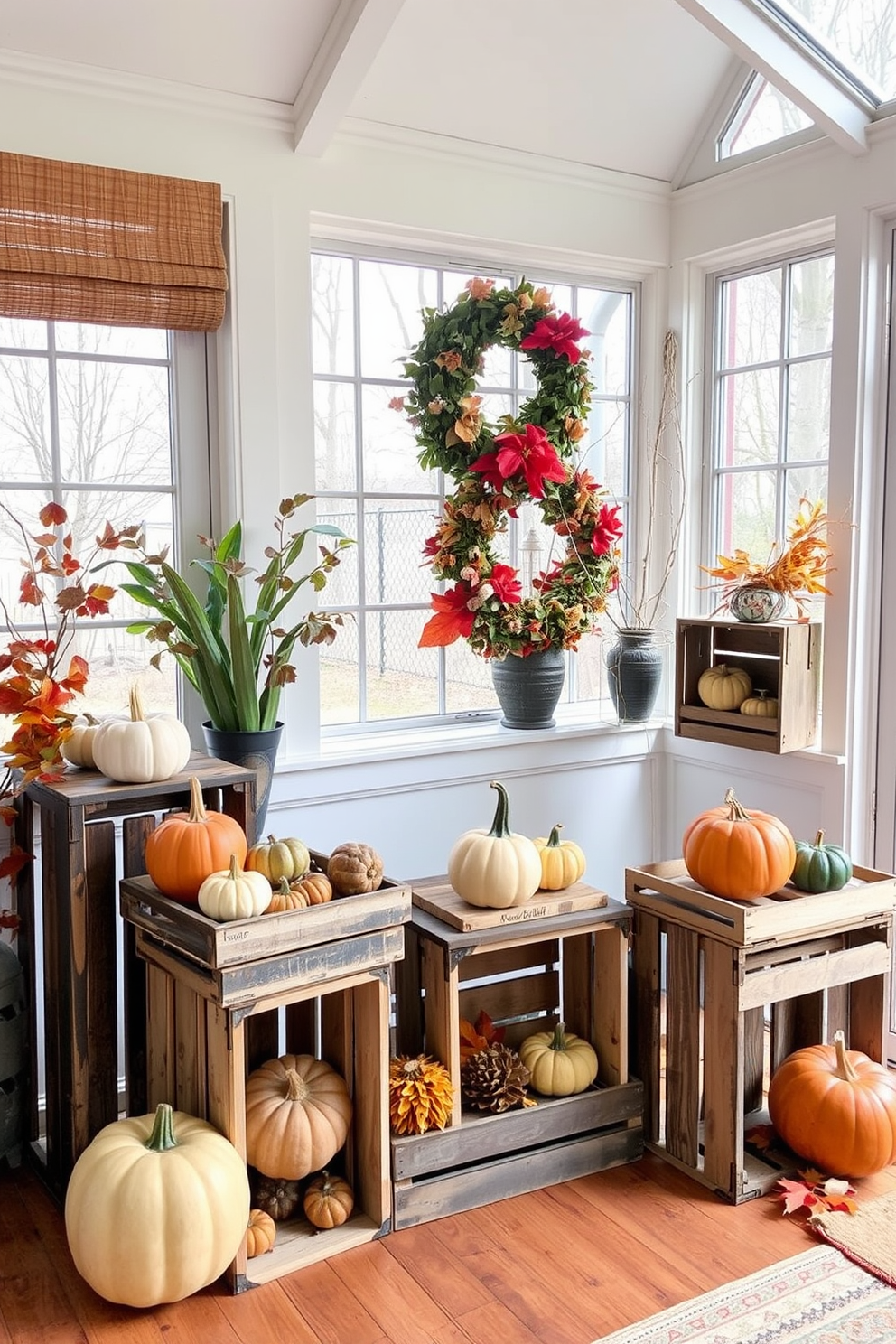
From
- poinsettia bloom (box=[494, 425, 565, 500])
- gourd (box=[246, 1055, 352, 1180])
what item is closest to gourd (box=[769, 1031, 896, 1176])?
gourd (box=[246, 1055, 352, 1180])

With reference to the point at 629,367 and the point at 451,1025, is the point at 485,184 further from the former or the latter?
the point at 451,1025

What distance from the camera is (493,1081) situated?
8.00 feet

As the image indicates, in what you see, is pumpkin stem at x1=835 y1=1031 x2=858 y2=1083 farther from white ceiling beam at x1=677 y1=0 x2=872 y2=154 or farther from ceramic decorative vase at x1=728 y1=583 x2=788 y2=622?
white ceiling beam at x1=677 y1=0 x2=872 y2=154

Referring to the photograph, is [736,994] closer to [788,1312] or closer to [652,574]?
[788,1312]

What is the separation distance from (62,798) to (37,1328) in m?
0.94

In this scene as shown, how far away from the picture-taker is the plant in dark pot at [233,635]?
8.52 feet

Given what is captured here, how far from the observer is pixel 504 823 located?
8.19 feet

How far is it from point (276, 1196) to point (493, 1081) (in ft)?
1.63

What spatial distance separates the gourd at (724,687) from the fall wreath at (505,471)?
1.20 feet

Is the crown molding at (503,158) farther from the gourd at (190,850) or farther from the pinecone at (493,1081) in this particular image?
the pinecone at (493,1081)

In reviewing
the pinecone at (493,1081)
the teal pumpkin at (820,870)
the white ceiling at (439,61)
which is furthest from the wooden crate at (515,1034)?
the white ceiling at (439,61)

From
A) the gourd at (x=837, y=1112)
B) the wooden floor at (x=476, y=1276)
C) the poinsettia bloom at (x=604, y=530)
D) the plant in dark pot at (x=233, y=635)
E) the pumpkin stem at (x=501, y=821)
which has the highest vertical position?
the poinsettia bloom at (x=604, y=530)

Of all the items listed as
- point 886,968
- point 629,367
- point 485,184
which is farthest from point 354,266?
point 886,968

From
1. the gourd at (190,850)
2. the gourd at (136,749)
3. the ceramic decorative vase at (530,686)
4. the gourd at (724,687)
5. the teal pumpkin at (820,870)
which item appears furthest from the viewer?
the ceramic decorative vase at (530,686)
